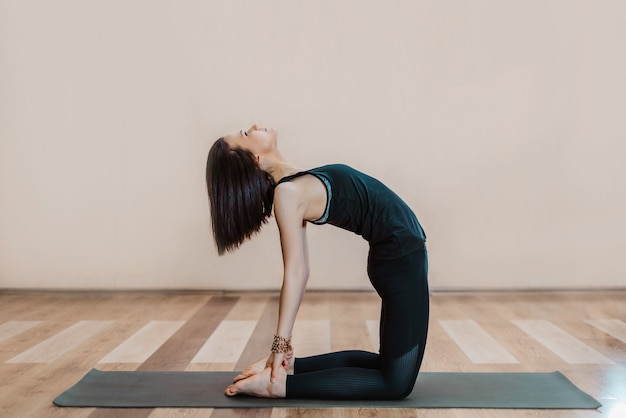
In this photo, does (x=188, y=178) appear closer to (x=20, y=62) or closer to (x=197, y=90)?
(x=197, y=90)

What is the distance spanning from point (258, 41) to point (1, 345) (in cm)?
294

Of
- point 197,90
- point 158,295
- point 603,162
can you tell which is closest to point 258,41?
point 197,90

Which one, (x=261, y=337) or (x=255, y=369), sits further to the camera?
(x=261, y=337)

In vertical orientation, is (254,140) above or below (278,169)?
above

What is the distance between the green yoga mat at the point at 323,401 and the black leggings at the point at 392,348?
4 cm

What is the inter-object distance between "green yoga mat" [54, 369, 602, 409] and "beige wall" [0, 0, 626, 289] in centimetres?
251

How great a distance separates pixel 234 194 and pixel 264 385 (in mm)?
720

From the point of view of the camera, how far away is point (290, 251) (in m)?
2.53

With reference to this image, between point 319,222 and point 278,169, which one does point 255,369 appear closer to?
point 319,222

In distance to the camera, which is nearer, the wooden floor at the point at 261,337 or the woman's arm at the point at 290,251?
the woman's arm at the point at 290,251

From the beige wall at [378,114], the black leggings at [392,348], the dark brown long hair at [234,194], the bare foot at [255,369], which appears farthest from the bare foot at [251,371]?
A: the beige wall at [378,114]

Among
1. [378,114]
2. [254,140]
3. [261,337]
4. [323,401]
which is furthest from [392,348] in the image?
[378,114]

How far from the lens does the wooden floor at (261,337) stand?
276cm

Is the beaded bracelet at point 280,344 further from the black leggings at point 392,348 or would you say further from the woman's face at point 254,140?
the woman's face at point 254,140
